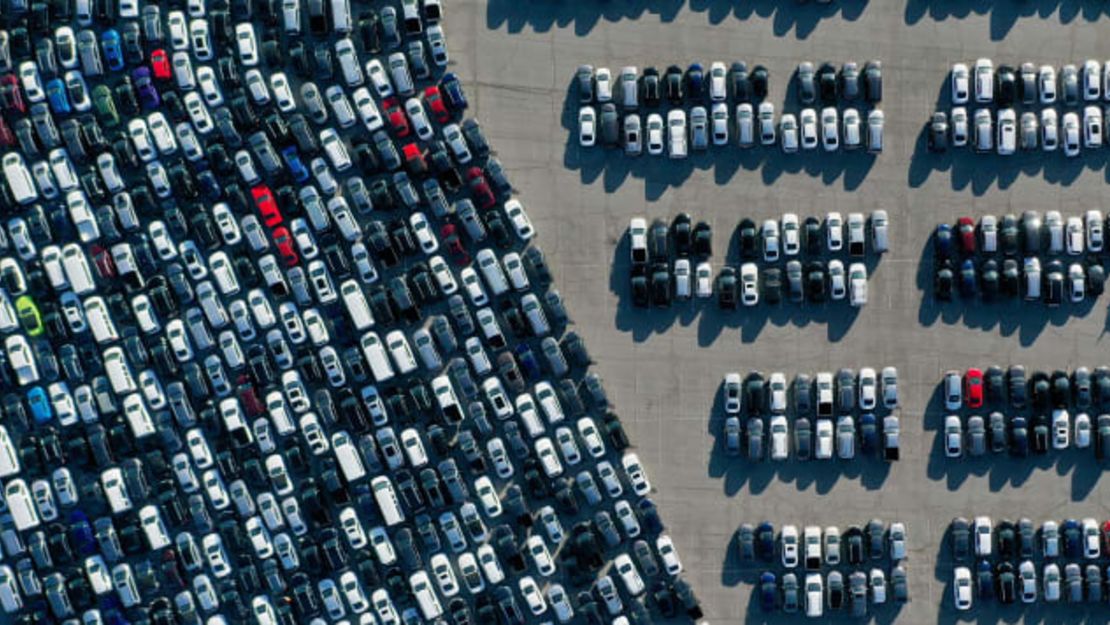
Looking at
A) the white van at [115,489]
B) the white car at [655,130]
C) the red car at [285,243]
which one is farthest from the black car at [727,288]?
the white van at [115,489]

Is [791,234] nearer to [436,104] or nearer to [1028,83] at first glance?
[1028,83]

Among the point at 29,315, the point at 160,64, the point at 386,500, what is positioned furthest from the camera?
the point at 386,500

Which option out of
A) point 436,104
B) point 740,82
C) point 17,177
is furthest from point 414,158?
point 17,177

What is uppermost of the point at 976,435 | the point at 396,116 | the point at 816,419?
the point at 396,116

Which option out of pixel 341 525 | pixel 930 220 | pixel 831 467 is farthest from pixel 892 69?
pixel 341 525

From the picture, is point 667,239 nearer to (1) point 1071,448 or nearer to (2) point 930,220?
(2) point 930,220

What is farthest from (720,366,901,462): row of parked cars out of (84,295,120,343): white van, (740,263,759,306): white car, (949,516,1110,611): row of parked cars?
(84,295,120,343): white van

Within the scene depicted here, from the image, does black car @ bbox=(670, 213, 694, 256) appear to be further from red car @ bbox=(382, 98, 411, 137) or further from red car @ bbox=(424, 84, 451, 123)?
red car @ bbox=(382, 98, 411, 137)
